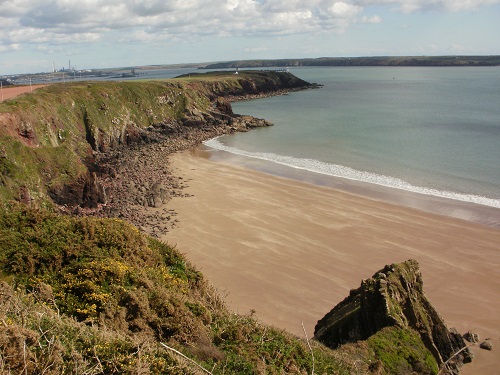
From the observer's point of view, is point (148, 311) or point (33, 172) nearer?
point (148, 311)

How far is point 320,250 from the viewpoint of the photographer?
22875 millimetres

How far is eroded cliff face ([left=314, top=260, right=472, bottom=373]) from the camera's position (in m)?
12.2

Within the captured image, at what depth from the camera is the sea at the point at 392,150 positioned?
31.8 metres

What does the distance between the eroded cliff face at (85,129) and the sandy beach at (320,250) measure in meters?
7.86

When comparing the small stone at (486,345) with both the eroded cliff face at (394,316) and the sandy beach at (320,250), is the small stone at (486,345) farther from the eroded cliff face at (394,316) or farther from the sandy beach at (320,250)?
the eroded cliff face at (394,316)

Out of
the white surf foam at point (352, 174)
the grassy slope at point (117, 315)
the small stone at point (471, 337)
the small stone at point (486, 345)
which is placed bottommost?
the small stone at point (486, 345)

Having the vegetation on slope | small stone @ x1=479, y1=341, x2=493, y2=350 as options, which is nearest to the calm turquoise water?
small stone @ x1=479, y1=341, x2=493, y2=350

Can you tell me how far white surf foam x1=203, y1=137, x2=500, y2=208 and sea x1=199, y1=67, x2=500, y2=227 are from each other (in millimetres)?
68

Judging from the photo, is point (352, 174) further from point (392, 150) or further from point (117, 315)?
point (117, 315)

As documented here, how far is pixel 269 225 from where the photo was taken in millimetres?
26281

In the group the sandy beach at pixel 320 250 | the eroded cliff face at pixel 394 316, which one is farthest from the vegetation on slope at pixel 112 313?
the sandy beach at pixel 320 250

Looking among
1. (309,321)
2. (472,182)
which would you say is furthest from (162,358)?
(472,182)

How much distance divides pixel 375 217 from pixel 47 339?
22.7 m

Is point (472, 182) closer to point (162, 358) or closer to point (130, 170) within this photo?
point (130, 170)
